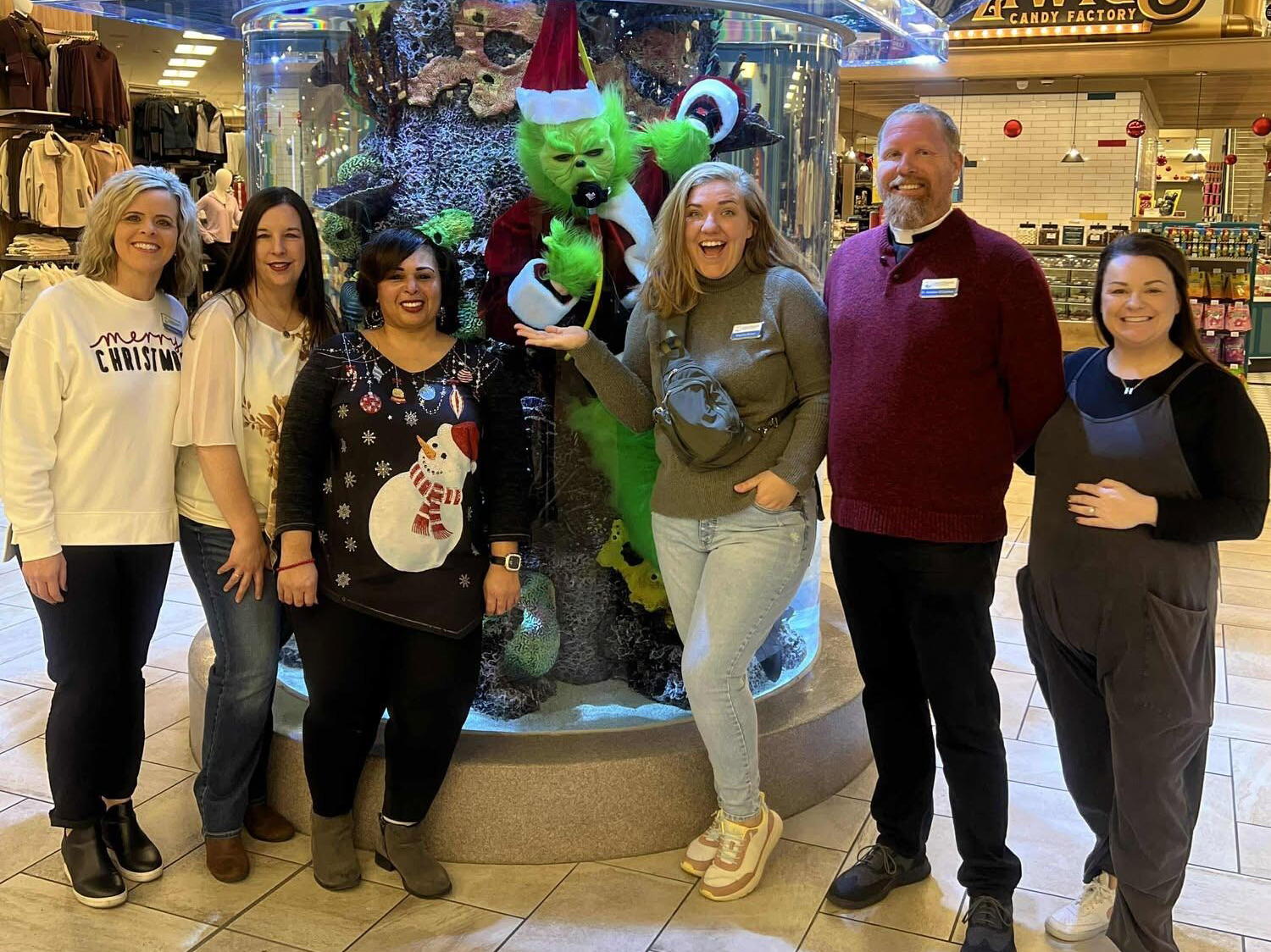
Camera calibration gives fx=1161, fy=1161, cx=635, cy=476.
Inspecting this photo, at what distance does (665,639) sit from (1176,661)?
48.0 inches

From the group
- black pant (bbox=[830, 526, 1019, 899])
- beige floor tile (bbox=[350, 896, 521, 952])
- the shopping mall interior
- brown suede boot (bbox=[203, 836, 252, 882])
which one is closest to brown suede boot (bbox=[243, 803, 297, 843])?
the shopping mall interior

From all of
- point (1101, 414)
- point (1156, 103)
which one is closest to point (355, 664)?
point (1101, 414)

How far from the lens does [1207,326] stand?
940 cm

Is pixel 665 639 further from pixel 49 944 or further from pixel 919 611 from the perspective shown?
pixel 49 944

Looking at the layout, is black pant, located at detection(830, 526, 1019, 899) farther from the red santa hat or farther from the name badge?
the red santa hat

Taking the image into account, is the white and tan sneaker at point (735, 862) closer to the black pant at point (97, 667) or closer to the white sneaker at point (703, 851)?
the white sneaker at point (703, 851)

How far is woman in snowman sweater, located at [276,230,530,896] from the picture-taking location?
2.12 m

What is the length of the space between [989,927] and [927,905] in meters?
0.21

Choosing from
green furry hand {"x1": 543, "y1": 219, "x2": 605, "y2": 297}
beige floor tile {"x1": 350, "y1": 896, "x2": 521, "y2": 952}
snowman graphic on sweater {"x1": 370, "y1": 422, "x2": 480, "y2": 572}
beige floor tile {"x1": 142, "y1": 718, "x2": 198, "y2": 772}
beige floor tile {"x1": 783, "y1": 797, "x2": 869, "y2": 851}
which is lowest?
beige floor tile {"x1": 350, "y1": 896, "x2": 521, "y2": 952}

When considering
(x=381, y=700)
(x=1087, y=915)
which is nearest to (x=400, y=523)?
(x=381, y=700)

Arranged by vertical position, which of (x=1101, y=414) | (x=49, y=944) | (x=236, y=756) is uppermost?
(x=1101, y=414)

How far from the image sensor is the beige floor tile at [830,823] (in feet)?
8.40

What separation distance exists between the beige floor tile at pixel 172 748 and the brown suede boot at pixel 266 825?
41cm

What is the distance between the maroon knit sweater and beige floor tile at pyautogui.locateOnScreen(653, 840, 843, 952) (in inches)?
31.5
